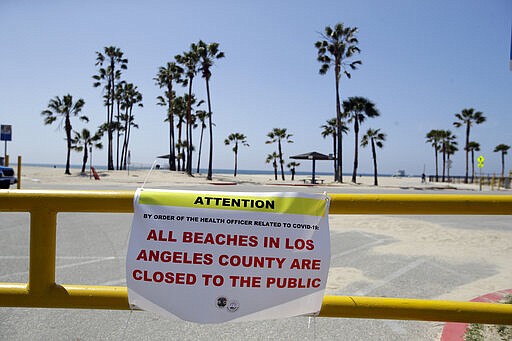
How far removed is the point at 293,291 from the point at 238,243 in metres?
0.33

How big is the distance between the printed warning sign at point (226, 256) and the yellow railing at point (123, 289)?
0.31 feet

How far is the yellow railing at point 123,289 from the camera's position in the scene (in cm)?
182

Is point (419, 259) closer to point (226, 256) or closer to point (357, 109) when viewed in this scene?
point (226, 256)

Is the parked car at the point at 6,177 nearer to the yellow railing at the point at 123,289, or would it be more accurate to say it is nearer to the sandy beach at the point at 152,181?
the sandy beach at the point at 152,181

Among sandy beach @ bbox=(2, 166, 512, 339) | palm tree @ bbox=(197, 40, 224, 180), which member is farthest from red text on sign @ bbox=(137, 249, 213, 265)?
palm tree @ bbox=(197, 40, 224, 180)

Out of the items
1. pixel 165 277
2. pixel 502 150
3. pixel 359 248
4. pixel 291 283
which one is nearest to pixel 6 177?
pixel 359 248

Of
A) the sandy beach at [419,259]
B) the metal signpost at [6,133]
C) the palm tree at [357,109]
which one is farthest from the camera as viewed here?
the palm tree at [357,109]

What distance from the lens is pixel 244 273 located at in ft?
5.97

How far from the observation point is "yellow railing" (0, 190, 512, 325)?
5.98ft

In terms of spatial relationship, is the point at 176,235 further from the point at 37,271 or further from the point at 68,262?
the point at 68,262

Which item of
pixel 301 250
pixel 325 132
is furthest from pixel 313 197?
pixel 325 132

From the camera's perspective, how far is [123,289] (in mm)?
1873

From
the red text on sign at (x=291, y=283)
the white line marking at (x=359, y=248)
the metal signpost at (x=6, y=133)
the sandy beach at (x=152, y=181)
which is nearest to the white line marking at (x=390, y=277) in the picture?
the white line marking at (x=359, y=248)

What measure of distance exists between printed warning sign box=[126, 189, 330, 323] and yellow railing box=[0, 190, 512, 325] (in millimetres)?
95
